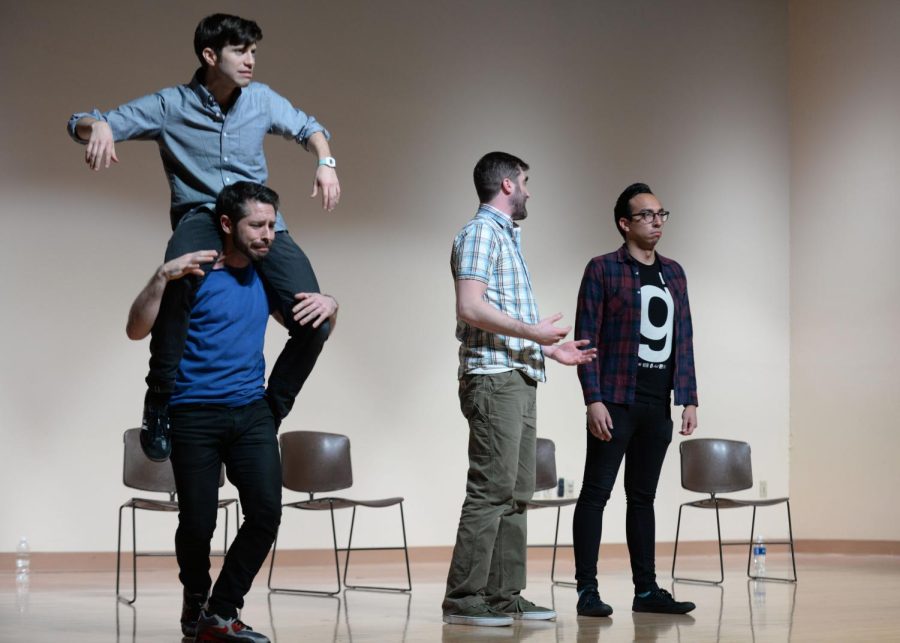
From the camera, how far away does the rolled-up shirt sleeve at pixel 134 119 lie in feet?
10.3

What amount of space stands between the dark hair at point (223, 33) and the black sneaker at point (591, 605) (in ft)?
7.87

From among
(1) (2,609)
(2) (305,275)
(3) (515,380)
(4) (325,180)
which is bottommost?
(1) (2,609)

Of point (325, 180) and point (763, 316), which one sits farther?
point (763, 316)

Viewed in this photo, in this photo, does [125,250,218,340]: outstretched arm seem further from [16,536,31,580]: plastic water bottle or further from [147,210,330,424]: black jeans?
[16,536,31,580]: plastic water bottle

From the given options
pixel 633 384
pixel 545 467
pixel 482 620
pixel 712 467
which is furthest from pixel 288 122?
pixel 712 467

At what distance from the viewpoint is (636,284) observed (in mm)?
4340

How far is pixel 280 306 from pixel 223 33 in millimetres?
826

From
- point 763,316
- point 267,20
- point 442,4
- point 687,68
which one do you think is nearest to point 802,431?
point 763,316

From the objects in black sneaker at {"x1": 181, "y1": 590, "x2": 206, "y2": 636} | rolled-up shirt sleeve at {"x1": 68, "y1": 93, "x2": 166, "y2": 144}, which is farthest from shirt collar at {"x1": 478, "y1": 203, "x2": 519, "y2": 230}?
black sneaker at {"x1": 181, "y1": 590, "x2": 206, "y2": 636}

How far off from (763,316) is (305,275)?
5634mm

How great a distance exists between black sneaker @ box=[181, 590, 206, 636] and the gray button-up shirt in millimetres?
1186

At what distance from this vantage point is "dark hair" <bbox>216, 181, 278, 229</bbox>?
3.19m

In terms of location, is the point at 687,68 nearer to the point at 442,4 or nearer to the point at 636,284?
the point at 442,4

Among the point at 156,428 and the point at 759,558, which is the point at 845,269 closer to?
the point at 759,558
